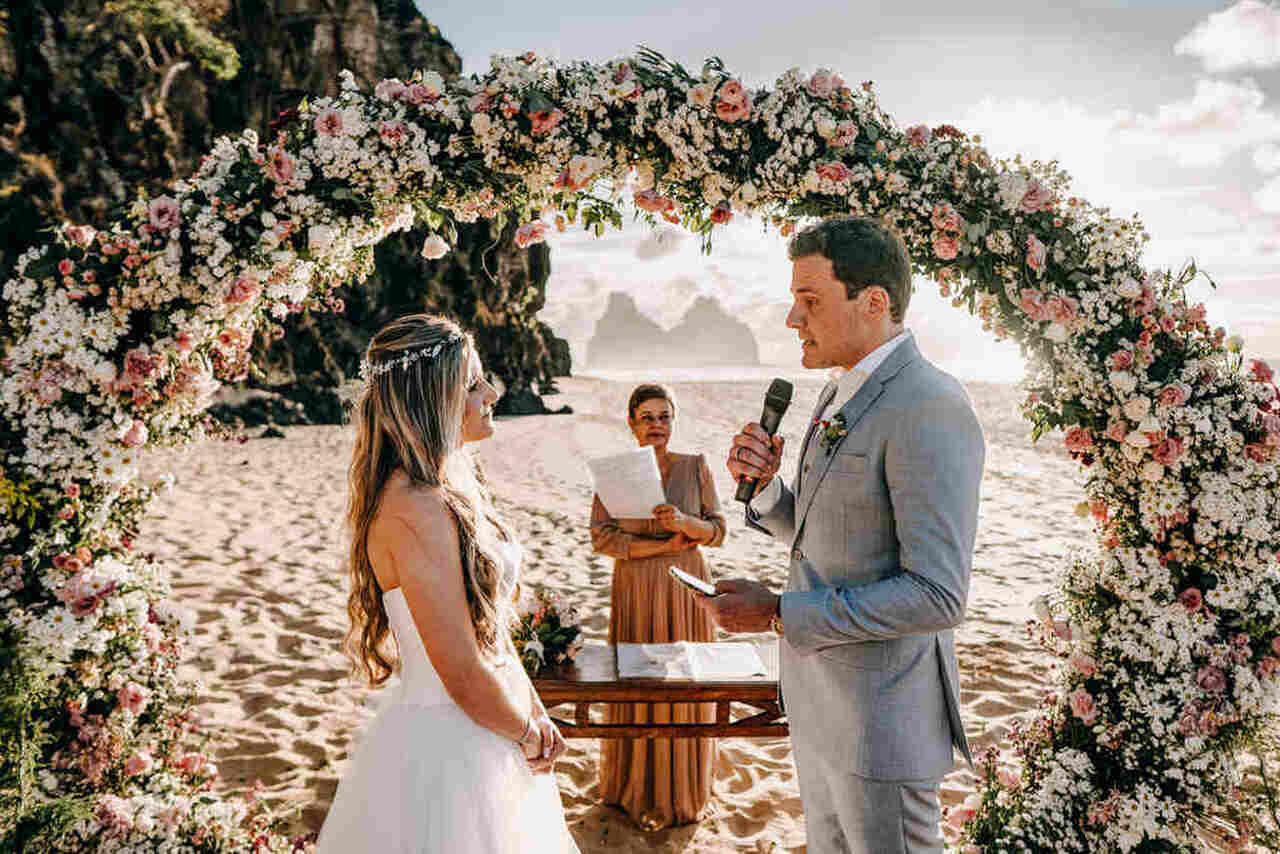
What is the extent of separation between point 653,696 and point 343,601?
5409mm

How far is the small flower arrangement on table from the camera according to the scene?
4.13m

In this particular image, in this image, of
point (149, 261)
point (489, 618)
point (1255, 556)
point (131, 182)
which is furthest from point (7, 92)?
point (1255, 556)

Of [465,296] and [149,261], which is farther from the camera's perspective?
[465,296]

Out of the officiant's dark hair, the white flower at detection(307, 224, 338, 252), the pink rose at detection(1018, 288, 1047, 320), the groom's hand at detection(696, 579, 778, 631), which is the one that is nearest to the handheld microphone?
the groom's hand at detection(696, 579, 778, 631)

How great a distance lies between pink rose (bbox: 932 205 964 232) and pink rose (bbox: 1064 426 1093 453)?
1056mm

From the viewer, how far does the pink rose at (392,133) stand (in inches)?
138

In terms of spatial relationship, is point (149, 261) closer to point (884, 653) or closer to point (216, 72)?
point (884, 653)

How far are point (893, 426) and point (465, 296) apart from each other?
1208 inches

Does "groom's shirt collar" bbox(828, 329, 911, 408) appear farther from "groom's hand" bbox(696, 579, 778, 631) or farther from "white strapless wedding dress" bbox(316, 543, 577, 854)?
"white strapless wedding dress" bbox(316, 543, 577, 854)

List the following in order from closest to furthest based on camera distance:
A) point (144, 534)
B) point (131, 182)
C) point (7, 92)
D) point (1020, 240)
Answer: point (1020, 240), point (144, 534), point (7, 92), point (131, 182)

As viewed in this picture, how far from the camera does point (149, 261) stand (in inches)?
135

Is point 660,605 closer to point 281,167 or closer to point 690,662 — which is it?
point 690,662

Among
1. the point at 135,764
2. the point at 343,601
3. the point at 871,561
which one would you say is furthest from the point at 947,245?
the point at 343,601

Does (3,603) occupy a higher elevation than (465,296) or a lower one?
lower
